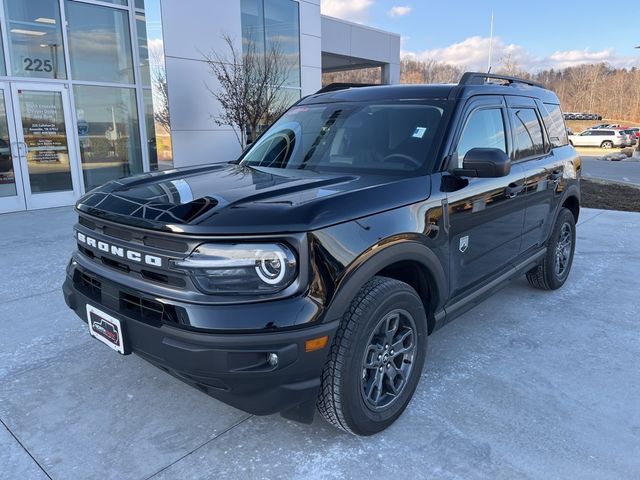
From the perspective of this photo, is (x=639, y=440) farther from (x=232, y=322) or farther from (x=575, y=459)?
(x=232, y=322)

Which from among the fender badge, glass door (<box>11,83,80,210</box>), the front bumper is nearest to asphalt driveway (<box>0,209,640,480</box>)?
the front bumper

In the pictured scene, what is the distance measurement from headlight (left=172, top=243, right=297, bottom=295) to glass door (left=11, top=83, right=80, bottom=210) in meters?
8.91

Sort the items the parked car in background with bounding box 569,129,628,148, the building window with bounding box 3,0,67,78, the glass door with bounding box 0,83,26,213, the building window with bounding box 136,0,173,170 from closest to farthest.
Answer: the glass door with bounding box 0,83,26,213 → the building window with bounding box 3,0,67,78 → the building window with bounding box 136,0,173,170 → the parked car in background with bounding box 569,129,628,148

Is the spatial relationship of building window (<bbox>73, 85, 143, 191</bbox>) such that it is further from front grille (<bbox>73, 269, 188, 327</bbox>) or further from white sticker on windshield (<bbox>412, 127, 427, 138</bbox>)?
white sticker on windshield (<bbox>412, 127, 427, 138</bbox>)

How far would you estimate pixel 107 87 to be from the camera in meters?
10.6

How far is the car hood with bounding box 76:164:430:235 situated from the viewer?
84.0 inches

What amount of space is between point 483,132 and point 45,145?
358 inches

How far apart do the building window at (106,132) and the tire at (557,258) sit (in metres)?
9.06

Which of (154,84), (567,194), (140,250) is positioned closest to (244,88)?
(154,84)

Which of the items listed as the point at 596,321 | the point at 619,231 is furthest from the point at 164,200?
the point at 619,231

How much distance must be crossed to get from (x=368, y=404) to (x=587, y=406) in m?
1.38

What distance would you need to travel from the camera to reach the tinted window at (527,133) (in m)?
3.94

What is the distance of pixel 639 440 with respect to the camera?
8.44 ft

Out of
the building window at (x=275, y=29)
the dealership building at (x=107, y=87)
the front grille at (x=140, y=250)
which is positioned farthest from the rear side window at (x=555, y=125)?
the building window at (x=275, y=29)
